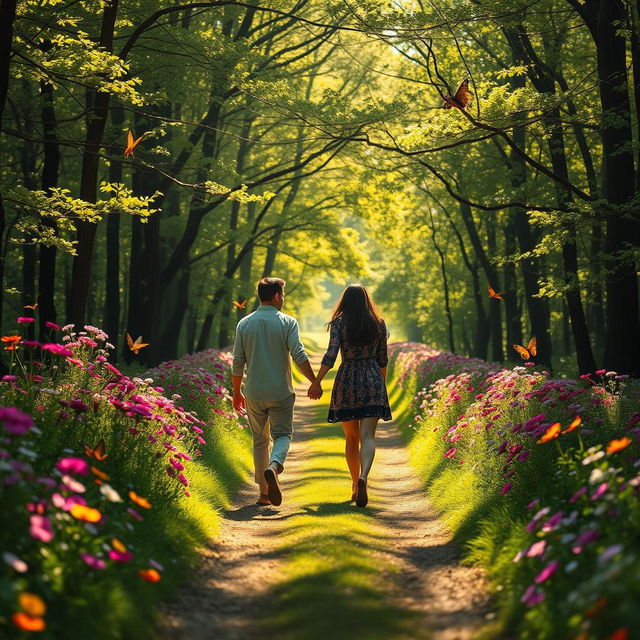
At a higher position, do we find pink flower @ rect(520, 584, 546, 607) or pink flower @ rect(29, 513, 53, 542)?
pink flower @ rect(29, 513, 53, 542)

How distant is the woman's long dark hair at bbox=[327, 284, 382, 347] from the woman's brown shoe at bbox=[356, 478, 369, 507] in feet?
4.71

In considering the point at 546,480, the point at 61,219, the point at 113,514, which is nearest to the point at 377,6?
the point at 61,219

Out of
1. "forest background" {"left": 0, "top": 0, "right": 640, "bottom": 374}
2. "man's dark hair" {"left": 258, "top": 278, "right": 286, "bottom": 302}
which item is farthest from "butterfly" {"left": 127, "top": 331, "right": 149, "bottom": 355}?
"man's dark hair" {"left": 258, "top": 278, "right": 286, "bottom": 302}

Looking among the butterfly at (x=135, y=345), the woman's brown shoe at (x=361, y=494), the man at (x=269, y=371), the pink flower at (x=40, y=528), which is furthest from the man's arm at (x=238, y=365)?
the pink flower at (x=40, y=528)

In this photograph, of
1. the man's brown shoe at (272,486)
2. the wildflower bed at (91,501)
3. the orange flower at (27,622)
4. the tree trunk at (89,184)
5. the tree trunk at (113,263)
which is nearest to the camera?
the orange flower at (27,622)

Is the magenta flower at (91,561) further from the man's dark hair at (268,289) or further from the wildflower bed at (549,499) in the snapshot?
the man's dark hair at (268,289)

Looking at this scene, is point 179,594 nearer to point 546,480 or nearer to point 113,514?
point 113,514

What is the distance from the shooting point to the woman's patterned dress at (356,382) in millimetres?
8688

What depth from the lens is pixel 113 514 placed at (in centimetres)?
542

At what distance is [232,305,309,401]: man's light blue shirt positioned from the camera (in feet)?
28.5

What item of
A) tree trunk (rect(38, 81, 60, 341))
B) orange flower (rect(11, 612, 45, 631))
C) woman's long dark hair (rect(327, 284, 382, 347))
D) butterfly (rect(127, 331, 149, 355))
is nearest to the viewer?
orange flower (rect(11, 612, 45, 631))

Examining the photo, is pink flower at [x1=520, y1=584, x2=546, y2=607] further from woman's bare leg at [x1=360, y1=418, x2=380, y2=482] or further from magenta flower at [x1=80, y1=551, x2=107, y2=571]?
woman's bare leg at [x1=360, y1=418, x2=380, y2=482]

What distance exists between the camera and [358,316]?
873 centimetres

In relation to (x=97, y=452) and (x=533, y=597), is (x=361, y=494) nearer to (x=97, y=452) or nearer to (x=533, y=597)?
(x=97, y=452)
